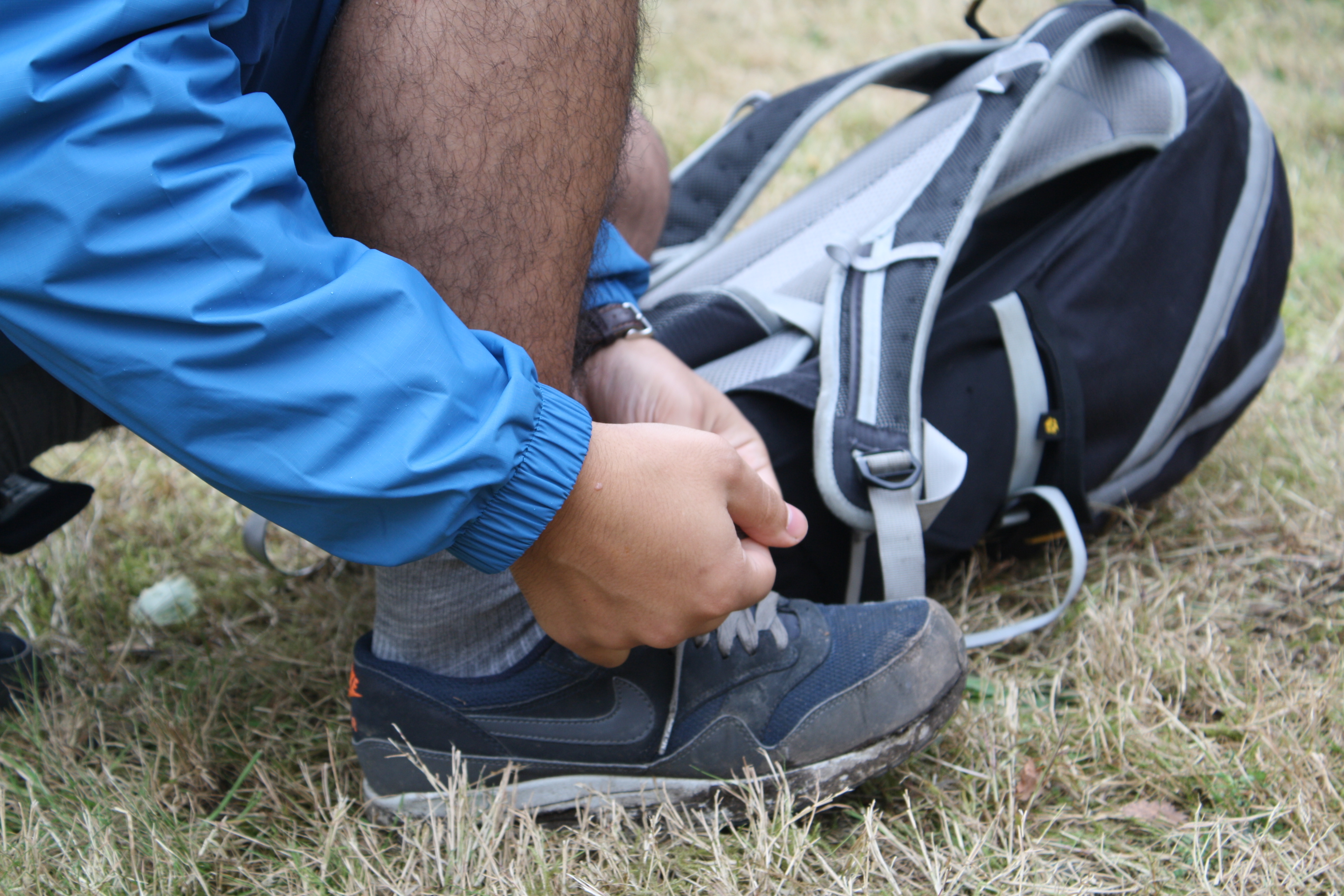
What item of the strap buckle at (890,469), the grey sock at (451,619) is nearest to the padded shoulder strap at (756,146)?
the strap buckle at (890,469)

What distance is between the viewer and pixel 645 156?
4.60 ft

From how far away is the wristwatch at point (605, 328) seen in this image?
1.16 meters

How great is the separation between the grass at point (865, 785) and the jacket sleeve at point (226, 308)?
16.3 inches

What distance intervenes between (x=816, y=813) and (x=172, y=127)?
829mm

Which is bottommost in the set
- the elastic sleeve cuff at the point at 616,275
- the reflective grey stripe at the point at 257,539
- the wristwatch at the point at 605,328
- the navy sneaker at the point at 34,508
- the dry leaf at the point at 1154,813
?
the dry leaf at the point at 1154,813

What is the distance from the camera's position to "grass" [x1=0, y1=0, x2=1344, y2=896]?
89cm

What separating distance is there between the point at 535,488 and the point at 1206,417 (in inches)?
43.2

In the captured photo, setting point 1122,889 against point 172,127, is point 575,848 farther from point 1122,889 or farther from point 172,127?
point 172,127

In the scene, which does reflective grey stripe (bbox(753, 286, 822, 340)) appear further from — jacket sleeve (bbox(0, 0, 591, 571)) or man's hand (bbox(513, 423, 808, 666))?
jacket sleeve (bbox(0, 0, 591, 571))

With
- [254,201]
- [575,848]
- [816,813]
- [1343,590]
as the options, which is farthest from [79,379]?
[1343,590]

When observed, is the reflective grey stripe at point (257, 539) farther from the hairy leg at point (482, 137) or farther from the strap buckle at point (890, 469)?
the strap buckle at point (890, 469)

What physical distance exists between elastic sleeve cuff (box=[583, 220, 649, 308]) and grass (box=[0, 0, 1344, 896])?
30 cm

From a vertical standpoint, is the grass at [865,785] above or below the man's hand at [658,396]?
below

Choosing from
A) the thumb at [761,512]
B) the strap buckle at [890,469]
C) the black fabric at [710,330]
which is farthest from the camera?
the black fabric at [710,330]
